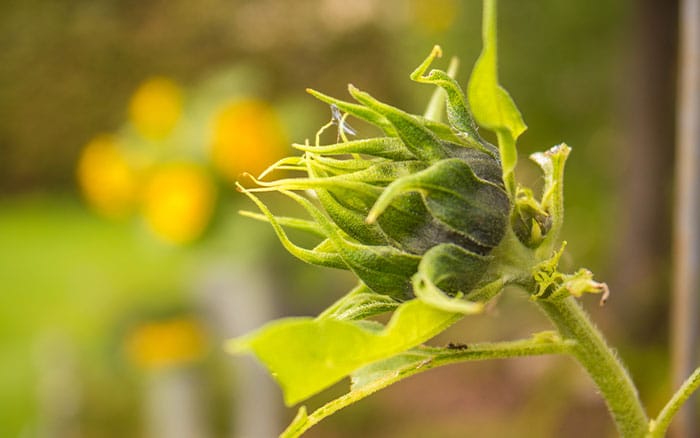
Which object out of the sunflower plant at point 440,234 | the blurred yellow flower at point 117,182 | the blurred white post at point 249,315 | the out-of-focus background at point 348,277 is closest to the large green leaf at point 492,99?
the sunflower plant at point 440,234

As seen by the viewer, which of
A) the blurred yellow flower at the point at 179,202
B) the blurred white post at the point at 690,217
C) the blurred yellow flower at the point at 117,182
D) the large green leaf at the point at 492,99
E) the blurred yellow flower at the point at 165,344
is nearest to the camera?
the large green leaf at the point at 492,99

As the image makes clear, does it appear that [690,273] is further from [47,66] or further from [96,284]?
[47,66]

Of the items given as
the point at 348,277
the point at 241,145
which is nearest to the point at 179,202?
the point at 241,145

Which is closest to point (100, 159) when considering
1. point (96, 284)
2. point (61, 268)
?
point (96, 284)

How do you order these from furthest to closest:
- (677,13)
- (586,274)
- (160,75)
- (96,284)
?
(160,75), (96,284), (677,13), (586,274)

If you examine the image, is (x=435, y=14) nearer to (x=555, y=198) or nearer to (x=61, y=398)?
(x=61, y=398)

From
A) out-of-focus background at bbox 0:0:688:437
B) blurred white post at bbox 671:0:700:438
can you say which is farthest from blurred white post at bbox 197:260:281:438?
blurred white post at bbox 671:0:700:438

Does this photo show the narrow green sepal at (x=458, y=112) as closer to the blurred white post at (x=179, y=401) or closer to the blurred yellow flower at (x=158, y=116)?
the blurred yellow flower at (x=158, y=116)

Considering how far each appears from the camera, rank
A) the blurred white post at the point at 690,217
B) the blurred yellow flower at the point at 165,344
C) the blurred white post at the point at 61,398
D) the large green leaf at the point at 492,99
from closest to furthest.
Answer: the large green leaf at the point at 492,99 → the blurred white post at the point at 690,217 → the blurred yellow flower at the point at 165,344 → the blurred white post at the point at 61,398

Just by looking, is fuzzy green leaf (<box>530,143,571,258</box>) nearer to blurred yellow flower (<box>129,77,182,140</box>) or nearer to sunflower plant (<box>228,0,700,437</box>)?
sunflower plant (<box>228,0,700,437</box>)
